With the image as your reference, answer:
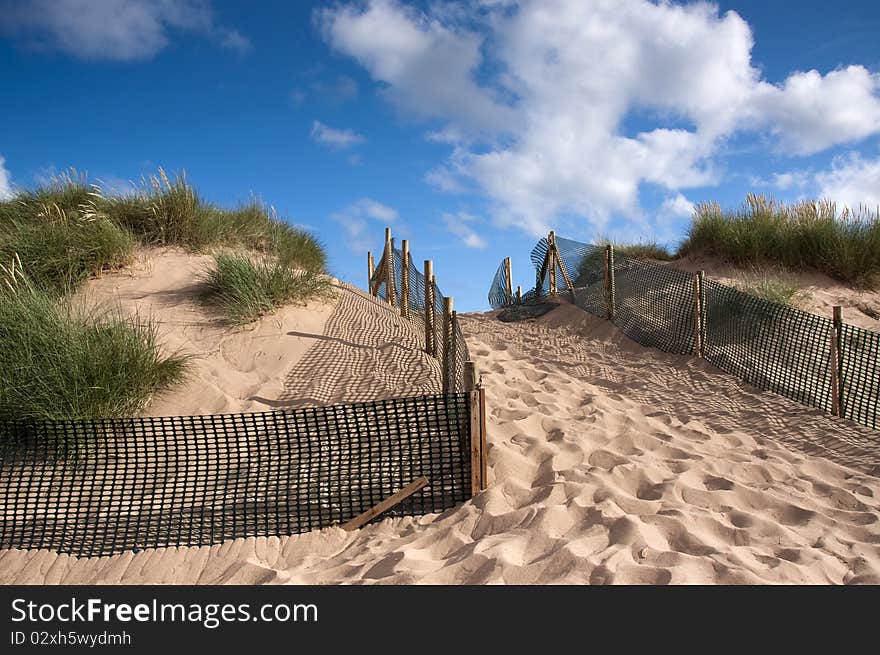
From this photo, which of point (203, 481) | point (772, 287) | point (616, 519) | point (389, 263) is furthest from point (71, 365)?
point (772, 287)

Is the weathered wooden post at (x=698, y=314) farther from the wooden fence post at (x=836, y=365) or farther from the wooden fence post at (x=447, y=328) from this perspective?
the wooden fence post at (x=447, y=328)

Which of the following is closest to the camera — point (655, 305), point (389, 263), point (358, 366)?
point (358, 366)

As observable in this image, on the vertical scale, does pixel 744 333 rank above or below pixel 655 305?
below

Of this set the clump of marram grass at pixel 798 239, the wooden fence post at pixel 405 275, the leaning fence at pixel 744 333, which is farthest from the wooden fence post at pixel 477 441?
the clump of marram grass at pixel 798 239

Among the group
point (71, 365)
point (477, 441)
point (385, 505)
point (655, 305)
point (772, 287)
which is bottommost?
point (385, 505)

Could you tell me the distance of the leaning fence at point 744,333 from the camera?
23.1 ft

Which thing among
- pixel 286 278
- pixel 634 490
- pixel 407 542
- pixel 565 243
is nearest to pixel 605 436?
pixel 634 490

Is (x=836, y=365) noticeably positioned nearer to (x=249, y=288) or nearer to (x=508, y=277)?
(x=249, y=288)

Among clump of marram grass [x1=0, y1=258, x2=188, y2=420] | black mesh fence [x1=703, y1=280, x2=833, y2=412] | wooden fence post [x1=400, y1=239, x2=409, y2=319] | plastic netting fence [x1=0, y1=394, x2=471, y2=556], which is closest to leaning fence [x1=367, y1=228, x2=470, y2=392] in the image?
wooden fence post [x1=400, y1=239, x2=409, y2=319]

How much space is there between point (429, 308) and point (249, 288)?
2.53 m

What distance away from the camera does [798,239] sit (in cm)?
1242

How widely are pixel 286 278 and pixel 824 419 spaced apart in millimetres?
7075

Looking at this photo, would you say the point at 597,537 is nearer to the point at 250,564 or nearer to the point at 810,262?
the point at 250,564

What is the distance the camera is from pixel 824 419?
677 cm
